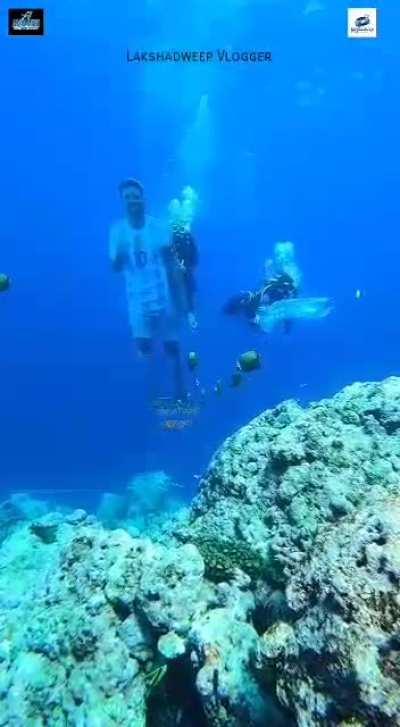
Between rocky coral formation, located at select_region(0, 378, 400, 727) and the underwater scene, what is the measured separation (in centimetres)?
1

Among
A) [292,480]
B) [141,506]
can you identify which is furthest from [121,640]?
[141,506]

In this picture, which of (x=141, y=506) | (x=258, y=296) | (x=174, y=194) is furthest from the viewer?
(x=174, y=194)

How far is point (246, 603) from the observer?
352 centimetres

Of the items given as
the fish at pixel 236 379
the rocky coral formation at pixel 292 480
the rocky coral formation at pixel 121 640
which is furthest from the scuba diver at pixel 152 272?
the rocky coral formation at pixel 121 640

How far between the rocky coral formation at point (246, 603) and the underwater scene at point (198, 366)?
0.01 metres

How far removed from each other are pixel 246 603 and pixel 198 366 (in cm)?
855

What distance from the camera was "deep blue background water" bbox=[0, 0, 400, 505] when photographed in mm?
25978

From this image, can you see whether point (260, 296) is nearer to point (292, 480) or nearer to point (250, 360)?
point (250, 360)

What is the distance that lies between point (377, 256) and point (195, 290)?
47.1 metres

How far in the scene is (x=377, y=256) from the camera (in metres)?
56.4

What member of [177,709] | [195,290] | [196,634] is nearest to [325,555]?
[196,634]

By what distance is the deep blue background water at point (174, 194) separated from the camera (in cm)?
2598

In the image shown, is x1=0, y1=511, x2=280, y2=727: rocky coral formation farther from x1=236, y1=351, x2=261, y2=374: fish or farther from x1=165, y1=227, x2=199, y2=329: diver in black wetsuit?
x1=165, y1=227, x2=199, y2=329: diver in black wetsuit

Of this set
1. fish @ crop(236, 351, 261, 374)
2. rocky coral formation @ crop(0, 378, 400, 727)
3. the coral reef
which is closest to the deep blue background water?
the coral reef
